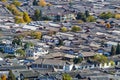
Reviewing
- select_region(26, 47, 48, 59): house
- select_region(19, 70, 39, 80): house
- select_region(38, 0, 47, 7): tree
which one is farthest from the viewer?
select_region(38, 0, 47, 7): tree

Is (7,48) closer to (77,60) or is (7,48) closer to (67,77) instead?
(77,60)

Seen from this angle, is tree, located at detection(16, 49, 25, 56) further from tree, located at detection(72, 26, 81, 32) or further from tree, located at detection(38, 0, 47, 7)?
tree, located at detection(38, 0, 47, 7)

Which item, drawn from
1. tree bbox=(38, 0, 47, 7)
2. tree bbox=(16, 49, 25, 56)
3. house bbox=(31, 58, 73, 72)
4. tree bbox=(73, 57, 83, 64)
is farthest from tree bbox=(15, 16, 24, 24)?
house bbox=(31, 58, 73, 72)

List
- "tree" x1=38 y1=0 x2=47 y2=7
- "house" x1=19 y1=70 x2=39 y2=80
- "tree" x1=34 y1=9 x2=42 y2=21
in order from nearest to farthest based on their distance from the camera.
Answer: "house" x1=19 y1=70 x2=39 y2=80
"tree" x1=34 y1=9 x2=42 y2=21
"tree" x1=38 y1=0 x2=47 y2=7

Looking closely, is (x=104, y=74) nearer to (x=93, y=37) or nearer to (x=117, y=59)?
(x=117, y=59)

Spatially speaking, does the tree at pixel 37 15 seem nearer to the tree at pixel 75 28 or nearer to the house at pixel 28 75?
the tree at pixel 75 28

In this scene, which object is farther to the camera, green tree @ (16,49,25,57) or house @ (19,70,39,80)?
green tree @ (16,49,25,57)

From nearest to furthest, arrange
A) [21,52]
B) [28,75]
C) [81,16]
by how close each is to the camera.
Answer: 1. [28,75]
2. [21,52]
3. [81,16]

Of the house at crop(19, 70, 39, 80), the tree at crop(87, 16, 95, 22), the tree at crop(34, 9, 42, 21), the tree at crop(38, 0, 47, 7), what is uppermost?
the house at crop(19, 70, 39, 80)

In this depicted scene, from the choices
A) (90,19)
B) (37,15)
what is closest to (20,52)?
(37,15)

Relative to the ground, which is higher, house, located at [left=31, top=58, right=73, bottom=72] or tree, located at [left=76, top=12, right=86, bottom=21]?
house, located at [left=31, top=58, right=73, bottom=72]

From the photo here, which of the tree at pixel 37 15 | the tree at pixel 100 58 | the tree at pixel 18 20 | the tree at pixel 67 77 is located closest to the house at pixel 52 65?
the tree at pixel 100 58
